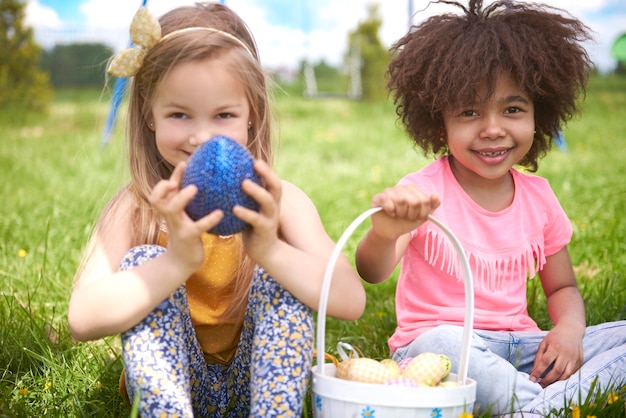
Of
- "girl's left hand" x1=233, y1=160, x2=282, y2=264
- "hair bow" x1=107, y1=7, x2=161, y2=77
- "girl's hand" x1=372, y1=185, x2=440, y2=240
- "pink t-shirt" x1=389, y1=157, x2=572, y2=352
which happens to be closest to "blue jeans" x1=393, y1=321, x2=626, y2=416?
"pink t-shirt" x1=389, y1=157, x2=572, y2=352

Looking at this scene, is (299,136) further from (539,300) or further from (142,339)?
(142,339)

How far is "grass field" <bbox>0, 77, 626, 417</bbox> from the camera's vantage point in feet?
6.36

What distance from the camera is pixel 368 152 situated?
620 centimetres

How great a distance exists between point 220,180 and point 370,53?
1174 centimetres

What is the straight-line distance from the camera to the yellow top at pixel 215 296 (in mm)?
1814

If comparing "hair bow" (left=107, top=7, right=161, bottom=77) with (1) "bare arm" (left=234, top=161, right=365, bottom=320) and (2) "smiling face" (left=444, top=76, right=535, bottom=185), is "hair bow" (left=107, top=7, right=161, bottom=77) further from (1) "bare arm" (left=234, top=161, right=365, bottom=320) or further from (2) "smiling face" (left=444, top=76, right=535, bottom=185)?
(2) "smiling face" (left=444, top=76, right=535, bottom=185)

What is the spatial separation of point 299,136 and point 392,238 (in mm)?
5627

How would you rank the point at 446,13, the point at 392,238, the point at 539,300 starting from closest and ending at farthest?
the point at 392,238, the point at 446,13, the point at 539,300

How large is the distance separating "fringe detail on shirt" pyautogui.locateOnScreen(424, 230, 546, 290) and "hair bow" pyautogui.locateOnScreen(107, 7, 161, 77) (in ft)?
2.84

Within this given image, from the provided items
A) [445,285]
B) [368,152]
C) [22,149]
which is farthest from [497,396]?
[22,149]

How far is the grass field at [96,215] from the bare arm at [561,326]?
0.63 feet

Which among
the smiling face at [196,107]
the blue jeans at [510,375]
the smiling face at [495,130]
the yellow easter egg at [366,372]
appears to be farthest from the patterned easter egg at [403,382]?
the smiling face at [495,130]

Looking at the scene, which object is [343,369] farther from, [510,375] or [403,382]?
[510,375]

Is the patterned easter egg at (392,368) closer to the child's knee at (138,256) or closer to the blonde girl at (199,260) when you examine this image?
the blonde girl at (199,260)
